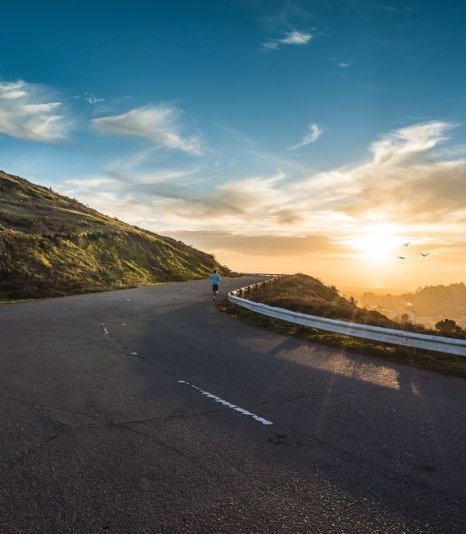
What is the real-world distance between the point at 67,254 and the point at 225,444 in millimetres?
38163

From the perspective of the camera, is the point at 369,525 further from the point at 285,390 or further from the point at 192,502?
the point at 285,390

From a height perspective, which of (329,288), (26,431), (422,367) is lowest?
(26,431)

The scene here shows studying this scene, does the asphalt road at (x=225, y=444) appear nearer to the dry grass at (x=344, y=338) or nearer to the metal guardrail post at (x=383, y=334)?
the dry grass at (x=344, y=338)

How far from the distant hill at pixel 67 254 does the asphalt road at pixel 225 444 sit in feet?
71.9

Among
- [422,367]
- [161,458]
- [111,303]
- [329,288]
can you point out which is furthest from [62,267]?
[161,458]

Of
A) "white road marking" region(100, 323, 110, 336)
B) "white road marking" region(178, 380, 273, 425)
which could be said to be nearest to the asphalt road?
"white road marking" region(178, 380, 273, 425)

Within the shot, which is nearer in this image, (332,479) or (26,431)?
(332,479)

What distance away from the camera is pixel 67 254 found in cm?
4122

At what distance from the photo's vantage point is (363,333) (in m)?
13.9

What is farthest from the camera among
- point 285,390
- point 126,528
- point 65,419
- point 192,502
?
point 285,390

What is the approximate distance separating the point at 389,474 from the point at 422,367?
20.8 feet

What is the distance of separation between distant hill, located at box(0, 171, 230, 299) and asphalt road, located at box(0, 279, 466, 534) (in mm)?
21902

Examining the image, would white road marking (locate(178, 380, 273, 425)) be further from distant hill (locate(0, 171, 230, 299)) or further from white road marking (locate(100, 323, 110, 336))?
distant hill (locate(0, 171, 230, 299))

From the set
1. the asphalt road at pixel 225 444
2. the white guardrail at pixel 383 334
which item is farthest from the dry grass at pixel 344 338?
the asphalt road at pixel 225 444
